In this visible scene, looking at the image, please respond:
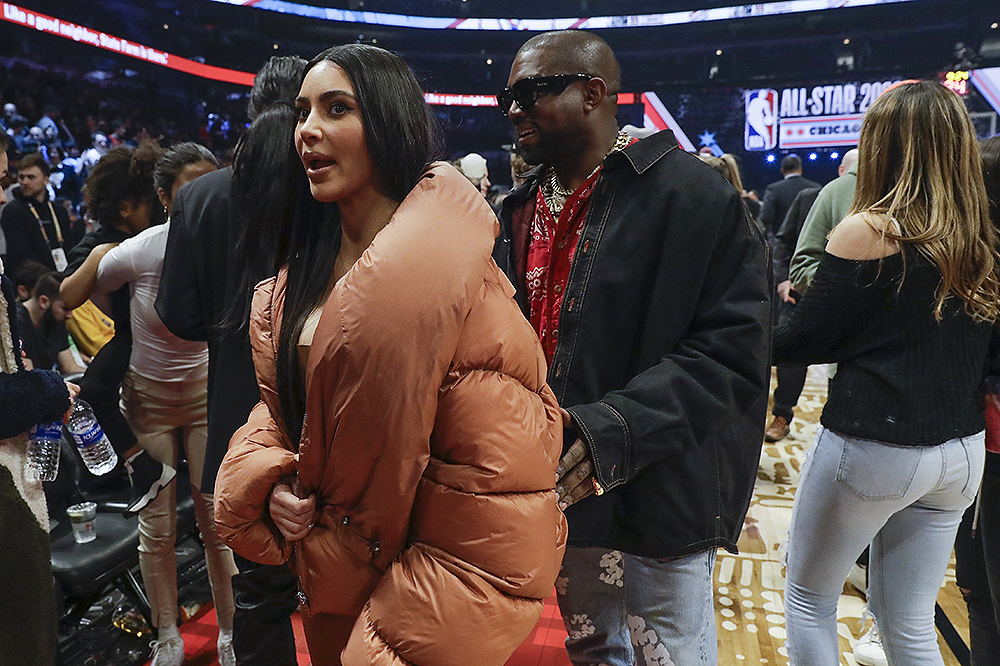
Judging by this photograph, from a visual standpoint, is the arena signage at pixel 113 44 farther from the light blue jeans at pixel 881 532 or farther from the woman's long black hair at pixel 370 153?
the light blue jeans at pixel 881 532

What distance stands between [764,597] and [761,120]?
1217cm

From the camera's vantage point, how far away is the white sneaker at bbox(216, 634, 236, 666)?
245 cm

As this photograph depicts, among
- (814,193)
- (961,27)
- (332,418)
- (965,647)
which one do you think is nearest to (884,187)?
(332,418)

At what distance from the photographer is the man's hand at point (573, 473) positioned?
3.96 ft

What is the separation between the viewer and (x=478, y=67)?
1505 centimetres

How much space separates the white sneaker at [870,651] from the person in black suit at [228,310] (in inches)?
73.6

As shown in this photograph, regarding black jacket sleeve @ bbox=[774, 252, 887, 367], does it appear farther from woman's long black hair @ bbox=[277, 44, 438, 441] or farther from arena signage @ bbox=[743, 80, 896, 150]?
arena signage @ bbox=[743, 80, 896, 150]

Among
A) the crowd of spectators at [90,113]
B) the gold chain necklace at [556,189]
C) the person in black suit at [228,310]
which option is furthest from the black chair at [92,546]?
the crowd of spectators at [90,113]

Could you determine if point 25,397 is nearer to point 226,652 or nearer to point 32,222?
point 226,652

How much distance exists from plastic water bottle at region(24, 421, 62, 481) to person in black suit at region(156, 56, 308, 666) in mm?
409

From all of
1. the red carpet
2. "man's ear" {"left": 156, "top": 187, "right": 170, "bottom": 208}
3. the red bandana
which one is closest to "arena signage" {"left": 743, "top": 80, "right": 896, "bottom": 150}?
the red carpet

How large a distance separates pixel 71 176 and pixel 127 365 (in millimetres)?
6012

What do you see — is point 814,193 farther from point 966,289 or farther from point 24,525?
point 24,525

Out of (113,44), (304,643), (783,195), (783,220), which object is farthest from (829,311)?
(113,44)
